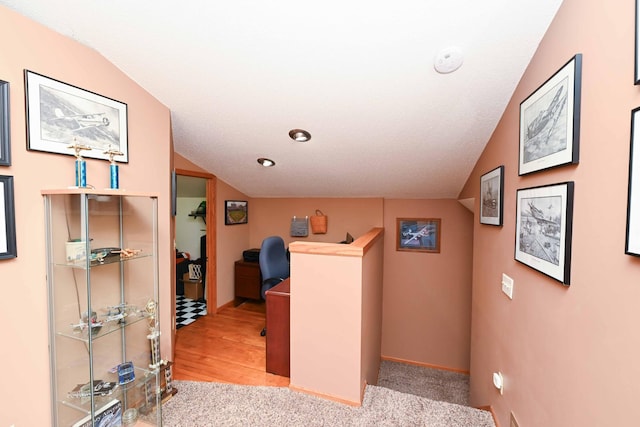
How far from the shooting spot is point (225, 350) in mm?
2986

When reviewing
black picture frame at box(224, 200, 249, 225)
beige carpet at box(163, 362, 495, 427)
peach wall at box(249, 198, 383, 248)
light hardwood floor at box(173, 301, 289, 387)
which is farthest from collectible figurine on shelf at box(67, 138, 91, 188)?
peach wall at box(249, 198, 383, 248)

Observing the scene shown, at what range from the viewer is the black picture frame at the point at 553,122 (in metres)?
1.14

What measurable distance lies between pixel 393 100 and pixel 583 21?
1.07m

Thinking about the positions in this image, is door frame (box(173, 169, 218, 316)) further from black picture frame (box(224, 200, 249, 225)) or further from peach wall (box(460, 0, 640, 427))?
peach wall (box(460, 0, 640, 427))

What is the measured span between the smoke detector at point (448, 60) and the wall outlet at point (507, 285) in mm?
1358

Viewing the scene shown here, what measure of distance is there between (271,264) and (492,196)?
2.31 m

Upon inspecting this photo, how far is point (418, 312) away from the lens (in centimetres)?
403

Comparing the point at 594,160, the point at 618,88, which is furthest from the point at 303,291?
the point at 618,88

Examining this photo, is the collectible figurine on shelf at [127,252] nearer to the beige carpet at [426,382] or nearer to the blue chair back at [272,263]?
the blue chair back at [272,263]

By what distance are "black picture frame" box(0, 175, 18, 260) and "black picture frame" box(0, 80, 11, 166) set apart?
98 millimetres

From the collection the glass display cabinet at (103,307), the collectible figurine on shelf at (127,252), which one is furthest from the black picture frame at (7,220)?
the collectible figurine on shelf at (127,252)

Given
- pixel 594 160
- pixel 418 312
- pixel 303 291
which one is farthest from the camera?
pixel 418 312

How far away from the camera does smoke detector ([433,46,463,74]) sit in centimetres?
165

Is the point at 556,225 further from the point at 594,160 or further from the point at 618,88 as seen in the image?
the point at 618,88
